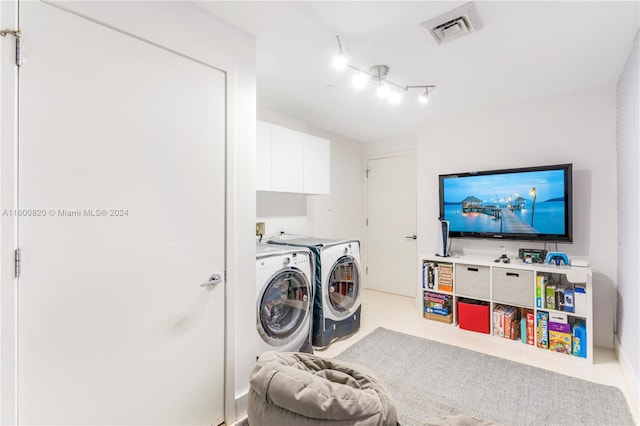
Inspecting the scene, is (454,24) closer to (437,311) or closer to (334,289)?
(334,289)

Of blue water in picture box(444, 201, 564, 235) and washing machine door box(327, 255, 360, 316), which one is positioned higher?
blue water in picture box(444, 201, 564, 235)

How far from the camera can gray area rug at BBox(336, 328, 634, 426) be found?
6.05 ft

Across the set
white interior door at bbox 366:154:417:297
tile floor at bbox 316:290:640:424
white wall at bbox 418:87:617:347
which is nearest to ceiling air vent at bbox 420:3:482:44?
white wall at bbox 418:87:617:347

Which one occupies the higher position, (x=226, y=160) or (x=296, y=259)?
(x=226, y=160)

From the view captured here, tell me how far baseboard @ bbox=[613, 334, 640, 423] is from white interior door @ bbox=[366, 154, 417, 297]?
83.4 inches

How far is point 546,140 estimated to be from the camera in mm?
3014

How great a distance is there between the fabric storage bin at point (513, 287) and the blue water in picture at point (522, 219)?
20.1 inches

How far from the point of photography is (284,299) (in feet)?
8.09

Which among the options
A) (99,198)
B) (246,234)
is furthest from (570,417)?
(99,198)

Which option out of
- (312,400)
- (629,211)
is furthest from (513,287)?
(312,400)

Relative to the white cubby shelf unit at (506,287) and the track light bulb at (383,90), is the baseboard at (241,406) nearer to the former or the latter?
the white cubby shelf unit at (506,287)

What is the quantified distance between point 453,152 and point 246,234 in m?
2.78

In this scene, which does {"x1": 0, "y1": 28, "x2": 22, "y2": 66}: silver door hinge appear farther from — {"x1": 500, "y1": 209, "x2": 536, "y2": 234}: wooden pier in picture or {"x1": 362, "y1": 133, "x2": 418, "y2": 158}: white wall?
{"x1": 362, "y1": 133, "x2": 418, "y2": 158}: white wall

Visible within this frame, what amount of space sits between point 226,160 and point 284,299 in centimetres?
125
